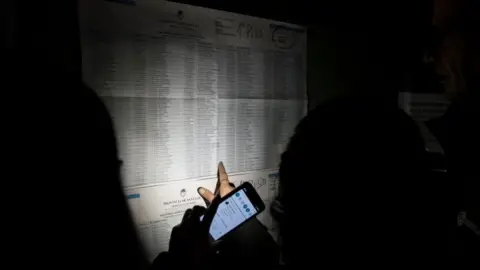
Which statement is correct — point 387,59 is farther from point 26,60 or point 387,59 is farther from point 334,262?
point 26,60

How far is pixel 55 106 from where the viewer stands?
0.55 m

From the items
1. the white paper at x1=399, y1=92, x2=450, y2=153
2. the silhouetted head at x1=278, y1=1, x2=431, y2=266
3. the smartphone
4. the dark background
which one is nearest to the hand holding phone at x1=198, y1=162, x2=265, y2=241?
the smartphone

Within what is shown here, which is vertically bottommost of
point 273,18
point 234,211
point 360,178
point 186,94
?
point 234,211

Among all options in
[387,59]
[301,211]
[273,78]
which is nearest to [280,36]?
[273,78]

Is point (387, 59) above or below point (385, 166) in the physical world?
above

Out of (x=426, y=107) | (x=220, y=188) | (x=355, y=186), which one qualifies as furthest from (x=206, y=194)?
(x=426, y=107)

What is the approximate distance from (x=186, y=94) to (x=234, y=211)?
0.23 metres

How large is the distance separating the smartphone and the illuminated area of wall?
0.06 m

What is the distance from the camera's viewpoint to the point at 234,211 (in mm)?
705

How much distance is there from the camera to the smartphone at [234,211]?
700 millimetres

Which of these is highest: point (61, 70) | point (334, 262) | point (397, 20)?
point (397, 20)

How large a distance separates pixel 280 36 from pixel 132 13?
1.05 ft

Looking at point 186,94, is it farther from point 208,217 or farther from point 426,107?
point 426,107

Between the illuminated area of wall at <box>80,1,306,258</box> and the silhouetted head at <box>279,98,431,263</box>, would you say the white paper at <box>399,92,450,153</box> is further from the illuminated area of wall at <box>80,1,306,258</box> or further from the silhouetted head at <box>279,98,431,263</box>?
the silhouetted head at <box>279,98,431,263</box>
